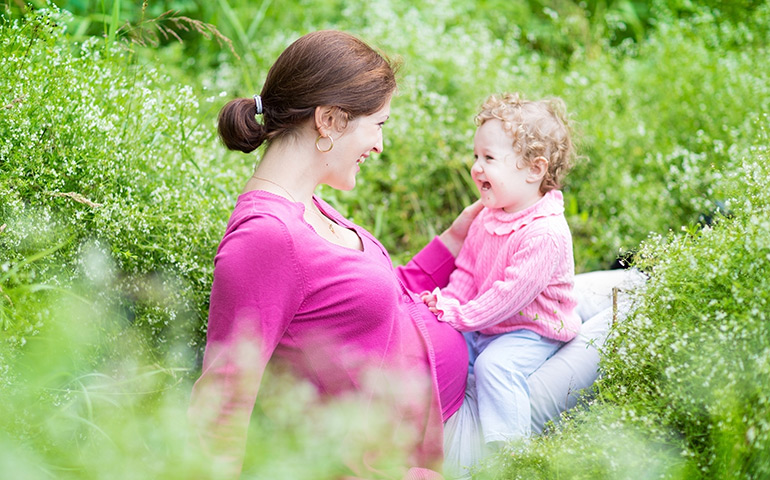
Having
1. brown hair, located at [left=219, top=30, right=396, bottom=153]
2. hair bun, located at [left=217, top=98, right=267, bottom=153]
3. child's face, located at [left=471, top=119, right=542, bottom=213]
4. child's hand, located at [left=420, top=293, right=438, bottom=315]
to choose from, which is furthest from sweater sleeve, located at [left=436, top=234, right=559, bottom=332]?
hair bun, located at [left=217, top=98, right=267, bottom=153]

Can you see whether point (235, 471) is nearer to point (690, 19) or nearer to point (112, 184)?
point (112, 184)

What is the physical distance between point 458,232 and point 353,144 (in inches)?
32.8

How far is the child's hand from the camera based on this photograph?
2541 millimetres

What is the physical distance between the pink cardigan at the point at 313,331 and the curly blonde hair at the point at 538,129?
2.20ft

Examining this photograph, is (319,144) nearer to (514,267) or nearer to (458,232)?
(514,267)

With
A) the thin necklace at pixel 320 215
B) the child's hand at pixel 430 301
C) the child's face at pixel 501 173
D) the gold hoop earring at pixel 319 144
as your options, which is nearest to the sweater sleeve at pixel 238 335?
the thin necklace at pixel 320 215

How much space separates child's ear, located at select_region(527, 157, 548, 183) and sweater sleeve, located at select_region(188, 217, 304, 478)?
1.06 meters

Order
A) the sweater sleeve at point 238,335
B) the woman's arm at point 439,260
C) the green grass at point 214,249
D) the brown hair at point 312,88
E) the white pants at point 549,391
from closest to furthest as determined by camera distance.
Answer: the green grass at point 214,249, the sweater sleeve at point 238,335, the brown hair at point 312,88, the white pants at point 549,391, the woman's arm at point 439,260

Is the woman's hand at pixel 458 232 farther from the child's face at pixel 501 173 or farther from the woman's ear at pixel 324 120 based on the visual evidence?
the woman's ear at pixel 324 120

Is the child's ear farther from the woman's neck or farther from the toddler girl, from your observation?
the woman's neck

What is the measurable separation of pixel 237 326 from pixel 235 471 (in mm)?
387

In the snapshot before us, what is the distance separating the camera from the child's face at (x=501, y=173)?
2551 mm

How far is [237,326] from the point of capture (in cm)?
190

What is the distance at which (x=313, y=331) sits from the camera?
206cm
